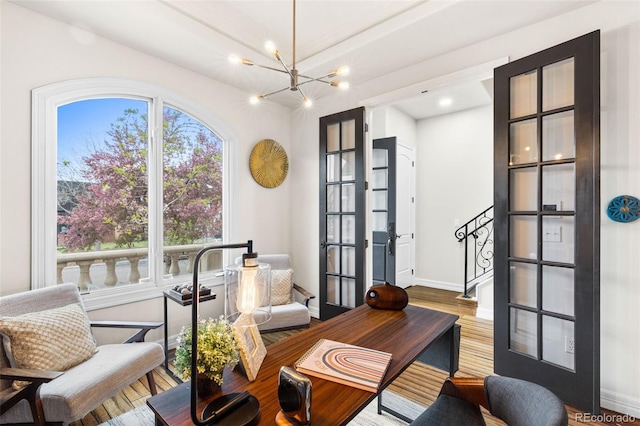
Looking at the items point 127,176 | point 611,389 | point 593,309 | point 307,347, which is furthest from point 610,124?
point 127,176

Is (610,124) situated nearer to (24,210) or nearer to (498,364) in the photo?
(498,364)

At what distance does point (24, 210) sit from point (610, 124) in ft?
14.0

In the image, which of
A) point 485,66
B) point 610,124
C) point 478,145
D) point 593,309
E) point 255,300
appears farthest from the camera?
point 478,145

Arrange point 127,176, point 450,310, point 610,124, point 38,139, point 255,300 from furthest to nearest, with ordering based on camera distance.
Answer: point 450,310 → point 127,176 → point 38,139 → point 610,124 → point 255,300

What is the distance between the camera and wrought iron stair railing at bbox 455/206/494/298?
15.4 feet

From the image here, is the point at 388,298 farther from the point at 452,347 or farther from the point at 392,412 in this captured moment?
the point at 392,412

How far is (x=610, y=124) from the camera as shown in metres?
2.11

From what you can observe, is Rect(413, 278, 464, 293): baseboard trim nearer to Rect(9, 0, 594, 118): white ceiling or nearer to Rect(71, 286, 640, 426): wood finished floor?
Rect(71, 286, 640, 426): wood finished floor

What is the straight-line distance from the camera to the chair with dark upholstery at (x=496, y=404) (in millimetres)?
1025

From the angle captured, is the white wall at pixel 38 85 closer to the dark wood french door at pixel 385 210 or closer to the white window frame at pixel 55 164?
the white window frame at pixel 55 164

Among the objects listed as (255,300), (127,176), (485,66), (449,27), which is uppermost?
(449,27)

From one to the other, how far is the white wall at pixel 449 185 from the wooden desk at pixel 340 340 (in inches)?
140

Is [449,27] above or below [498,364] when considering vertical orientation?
above
